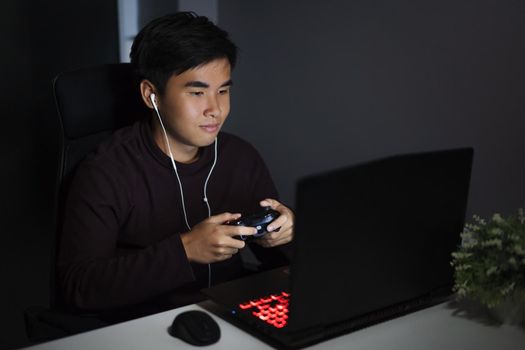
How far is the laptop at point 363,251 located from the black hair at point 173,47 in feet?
1.91

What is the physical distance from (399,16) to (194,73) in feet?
2.34

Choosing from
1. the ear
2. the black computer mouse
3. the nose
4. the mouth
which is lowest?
the black computer mouse

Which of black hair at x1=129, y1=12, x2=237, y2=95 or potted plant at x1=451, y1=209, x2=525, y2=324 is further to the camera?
black hair at x1=129, y1=12, x2=237, y2=95

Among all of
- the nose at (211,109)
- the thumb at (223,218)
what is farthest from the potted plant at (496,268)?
the nose at (211,109)

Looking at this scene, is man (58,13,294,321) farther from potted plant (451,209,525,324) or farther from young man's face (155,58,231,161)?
potted plant (451,209,525,324)

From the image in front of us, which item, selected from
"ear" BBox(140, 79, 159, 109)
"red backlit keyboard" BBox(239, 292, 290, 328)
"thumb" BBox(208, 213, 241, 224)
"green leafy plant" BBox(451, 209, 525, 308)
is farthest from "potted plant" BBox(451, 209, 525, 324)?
"ear" BBox(140, 79, 159, 109)

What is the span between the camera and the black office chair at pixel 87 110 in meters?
1.59

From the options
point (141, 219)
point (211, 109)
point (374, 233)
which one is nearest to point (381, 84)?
point (211, 109)

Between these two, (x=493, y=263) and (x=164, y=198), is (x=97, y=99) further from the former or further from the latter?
(x=493, y=263)

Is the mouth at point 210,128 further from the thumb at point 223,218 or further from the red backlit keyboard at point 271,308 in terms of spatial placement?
the red backlit keyboard at point 271,308

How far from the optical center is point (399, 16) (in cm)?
193

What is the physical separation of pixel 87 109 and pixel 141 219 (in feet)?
1.02

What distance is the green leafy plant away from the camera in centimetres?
117

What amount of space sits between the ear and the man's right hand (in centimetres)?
42
